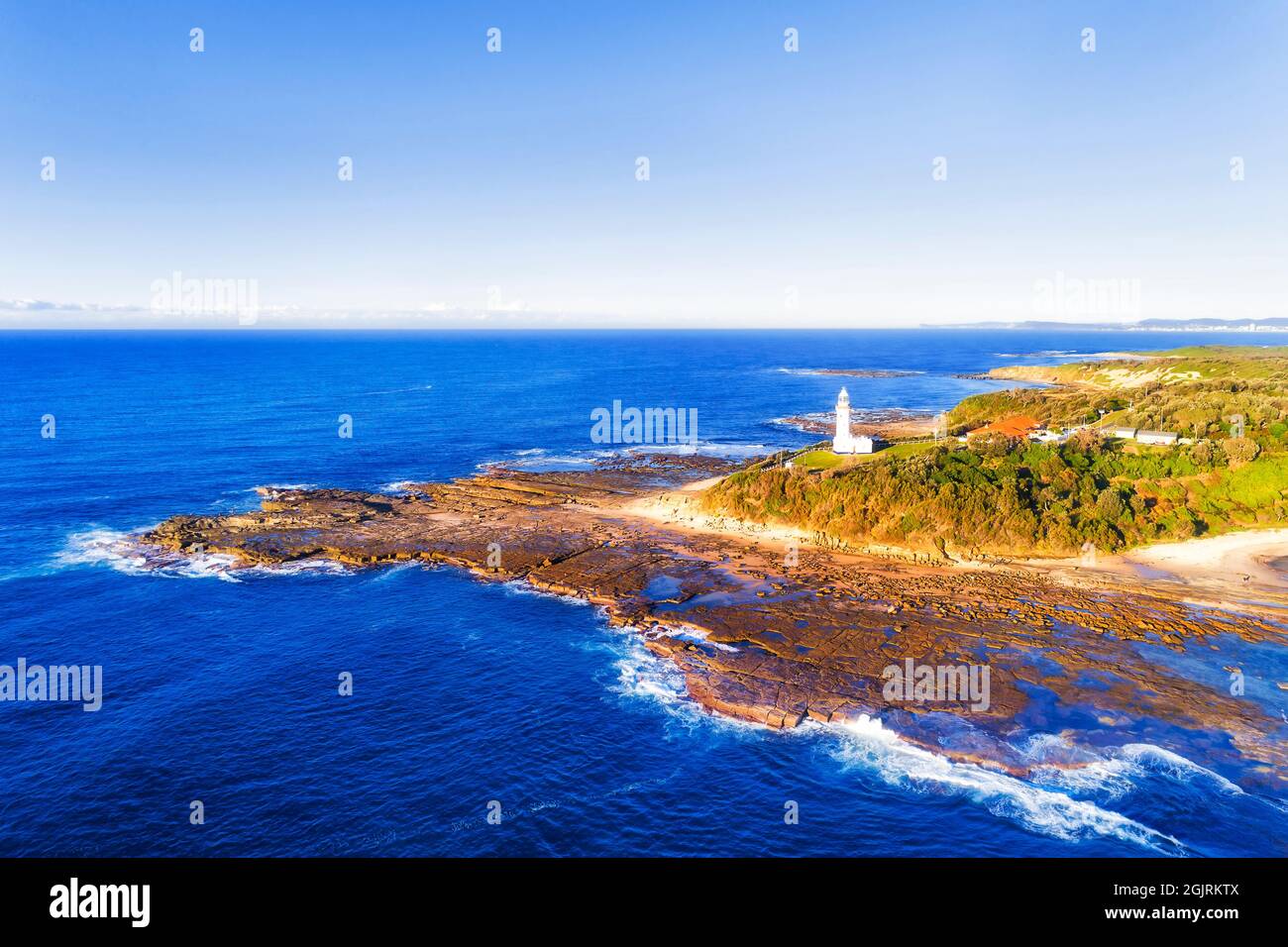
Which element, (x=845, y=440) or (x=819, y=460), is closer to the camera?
(x=819, y=460)

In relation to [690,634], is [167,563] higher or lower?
higher

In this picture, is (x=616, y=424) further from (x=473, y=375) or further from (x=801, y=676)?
(x=473, y=375)

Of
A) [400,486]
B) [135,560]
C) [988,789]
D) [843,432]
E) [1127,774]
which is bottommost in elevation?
[988,789]

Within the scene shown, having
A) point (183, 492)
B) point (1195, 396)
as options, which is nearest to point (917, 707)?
point (183, 492)

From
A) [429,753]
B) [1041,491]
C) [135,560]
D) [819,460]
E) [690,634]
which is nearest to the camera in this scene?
[429,753]

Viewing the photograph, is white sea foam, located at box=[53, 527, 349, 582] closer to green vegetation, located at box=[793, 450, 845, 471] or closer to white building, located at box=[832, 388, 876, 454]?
green vegetation, located at box=[793, 450, 845, 471]

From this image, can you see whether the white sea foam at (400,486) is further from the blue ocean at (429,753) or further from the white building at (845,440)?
the white building at (845,440)

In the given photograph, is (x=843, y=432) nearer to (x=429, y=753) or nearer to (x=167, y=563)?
(x=429, y=753)

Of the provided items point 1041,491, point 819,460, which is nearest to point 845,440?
point 819,460
